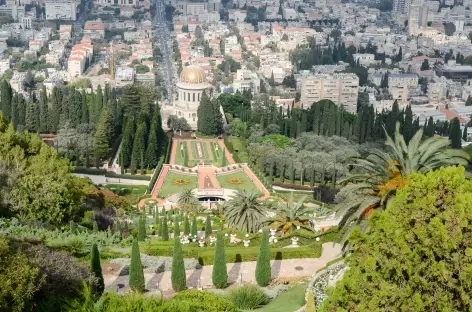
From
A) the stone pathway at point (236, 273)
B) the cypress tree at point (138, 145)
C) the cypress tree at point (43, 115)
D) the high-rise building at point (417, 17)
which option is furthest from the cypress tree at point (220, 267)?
the high-rise building at point (417, 17)

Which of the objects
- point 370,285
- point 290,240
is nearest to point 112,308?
point 370,285

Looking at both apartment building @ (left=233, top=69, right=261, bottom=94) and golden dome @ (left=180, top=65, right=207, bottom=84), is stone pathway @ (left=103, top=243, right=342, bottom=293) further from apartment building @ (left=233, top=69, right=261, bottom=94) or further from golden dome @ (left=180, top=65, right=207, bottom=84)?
apartment building @ (left=233, top=69, right=261, bottom=94)

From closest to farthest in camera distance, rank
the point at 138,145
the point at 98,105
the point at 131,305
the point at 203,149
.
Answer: the point at 131,305 < the point at 138,145 < the point at 98,105 < the point at 203,149

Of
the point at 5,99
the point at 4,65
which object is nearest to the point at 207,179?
the point at 5,99

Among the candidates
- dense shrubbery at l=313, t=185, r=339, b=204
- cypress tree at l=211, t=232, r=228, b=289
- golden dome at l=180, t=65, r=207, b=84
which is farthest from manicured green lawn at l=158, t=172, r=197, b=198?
cypress tree at l=211, t=232, r=228, b=289

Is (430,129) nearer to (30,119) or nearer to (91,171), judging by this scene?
(91,171)

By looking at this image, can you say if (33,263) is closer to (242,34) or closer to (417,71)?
(417,71)
